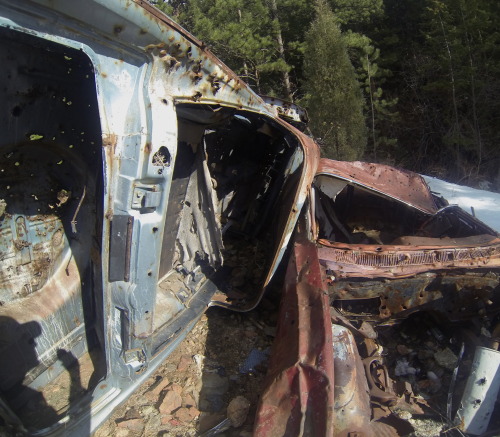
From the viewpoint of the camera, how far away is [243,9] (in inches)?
529

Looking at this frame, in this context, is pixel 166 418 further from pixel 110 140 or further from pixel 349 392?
pixel 110 140

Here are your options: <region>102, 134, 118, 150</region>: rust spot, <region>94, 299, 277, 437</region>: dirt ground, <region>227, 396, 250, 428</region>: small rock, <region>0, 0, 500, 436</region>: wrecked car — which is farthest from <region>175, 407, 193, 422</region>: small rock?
<region>102, 134, 118, 150</region>: rust spot

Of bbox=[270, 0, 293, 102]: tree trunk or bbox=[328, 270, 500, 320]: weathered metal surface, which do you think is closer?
bbox=[328, 270, 500, 320]: weathered metal surface

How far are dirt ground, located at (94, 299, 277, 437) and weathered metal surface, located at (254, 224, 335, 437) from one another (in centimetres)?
47

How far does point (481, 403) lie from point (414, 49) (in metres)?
12.9

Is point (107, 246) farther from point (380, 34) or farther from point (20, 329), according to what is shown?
point (380, 34)

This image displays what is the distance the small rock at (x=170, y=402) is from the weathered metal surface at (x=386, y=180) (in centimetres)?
181

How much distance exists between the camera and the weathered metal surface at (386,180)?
10.6 feet

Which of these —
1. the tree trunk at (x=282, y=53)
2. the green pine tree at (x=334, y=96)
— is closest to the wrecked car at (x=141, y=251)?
the green pine tree at (x=334, y=96)

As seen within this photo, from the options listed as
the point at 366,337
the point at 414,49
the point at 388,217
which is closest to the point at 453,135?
the point at 414,49

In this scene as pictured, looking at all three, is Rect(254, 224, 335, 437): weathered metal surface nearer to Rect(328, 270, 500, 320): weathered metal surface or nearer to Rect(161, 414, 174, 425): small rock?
Rect(328, 270, 500, 320): weathered metal surface

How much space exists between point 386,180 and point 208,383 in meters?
2.22

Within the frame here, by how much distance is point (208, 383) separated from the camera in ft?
9.04

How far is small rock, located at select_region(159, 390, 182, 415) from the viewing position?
8.27 ft
